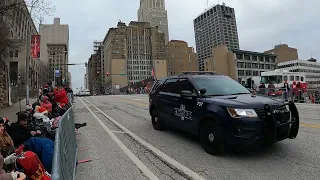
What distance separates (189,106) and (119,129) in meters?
3.60

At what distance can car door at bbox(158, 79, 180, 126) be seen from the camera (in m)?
7.76

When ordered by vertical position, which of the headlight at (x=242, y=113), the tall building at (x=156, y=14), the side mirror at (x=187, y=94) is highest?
the tall building at (x=156, y=14)

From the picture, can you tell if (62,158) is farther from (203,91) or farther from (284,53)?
(284,53)

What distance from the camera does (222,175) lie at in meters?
4.78

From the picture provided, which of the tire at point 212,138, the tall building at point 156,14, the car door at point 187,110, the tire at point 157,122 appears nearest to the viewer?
the tire at point 212,138

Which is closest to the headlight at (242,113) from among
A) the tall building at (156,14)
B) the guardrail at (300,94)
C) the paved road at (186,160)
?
the paved road at (186,160)

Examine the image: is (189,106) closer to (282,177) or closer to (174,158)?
(174,158)

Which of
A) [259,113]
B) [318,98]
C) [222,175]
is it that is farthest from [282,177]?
[318,98]

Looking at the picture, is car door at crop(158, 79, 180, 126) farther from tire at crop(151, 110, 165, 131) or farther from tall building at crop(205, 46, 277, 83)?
tall building at crop(205, 46, 277, 83)

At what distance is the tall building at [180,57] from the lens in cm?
13475

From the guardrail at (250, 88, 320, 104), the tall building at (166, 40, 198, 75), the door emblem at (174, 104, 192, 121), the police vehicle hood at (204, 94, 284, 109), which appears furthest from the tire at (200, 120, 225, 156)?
the tall building at (166, 40, 198, 75)

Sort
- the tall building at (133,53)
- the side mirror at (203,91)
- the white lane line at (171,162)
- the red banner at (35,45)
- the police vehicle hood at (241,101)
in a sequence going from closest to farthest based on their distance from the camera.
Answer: the white lane line at (171,162) → the police vehicle hood at (241,101) → the side mirror at (203,91) → the red banner at (35,45) → the tall building at (133,53)

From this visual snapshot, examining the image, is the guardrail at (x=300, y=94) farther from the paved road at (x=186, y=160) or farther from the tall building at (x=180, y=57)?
the tall building at (x=180, y=57)

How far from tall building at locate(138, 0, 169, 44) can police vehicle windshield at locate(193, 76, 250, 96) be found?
187 m
